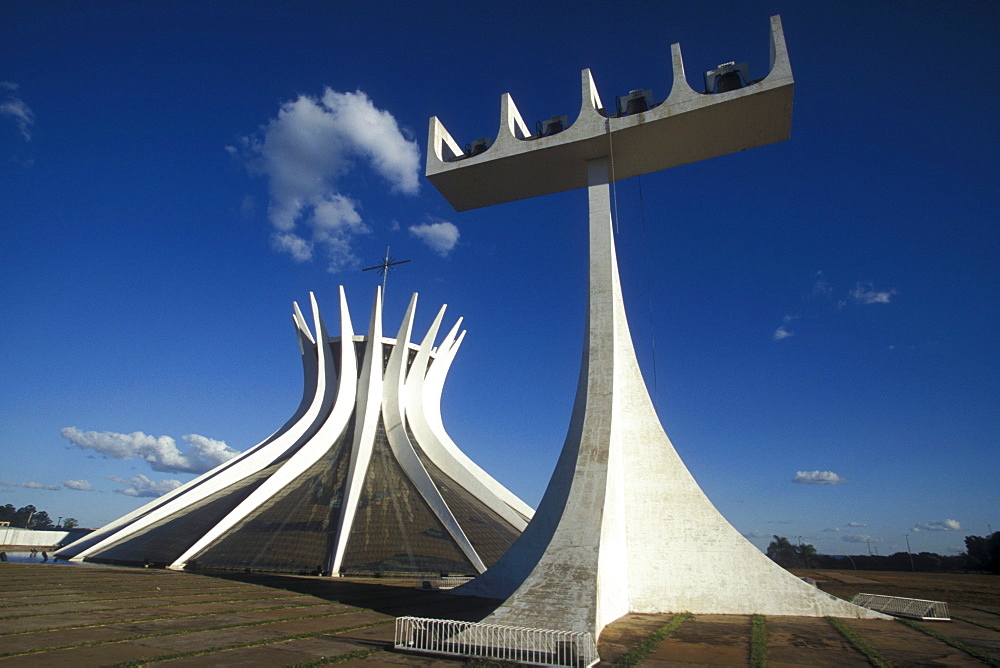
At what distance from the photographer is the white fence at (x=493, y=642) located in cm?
648

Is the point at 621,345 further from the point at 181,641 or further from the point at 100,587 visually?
the point at 100,587

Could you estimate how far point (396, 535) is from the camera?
1800 centimetres

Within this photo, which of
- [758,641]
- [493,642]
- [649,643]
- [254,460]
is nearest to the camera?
[493,642]

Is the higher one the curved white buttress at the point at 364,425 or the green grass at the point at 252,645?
the curved white buttress at the point at 364,425

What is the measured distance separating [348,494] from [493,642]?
13428mm

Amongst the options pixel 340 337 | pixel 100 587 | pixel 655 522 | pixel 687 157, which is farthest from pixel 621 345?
pixel 340 337

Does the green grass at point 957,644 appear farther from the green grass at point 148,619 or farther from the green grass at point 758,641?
the green grass at point 148,619

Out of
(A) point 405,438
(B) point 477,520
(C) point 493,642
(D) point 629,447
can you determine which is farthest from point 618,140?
(A) point 405,438

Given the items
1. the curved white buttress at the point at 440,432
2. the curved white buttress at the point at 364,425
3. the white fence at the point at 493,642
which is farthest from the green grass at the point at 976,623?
the curved white buttress at the point at 364,425

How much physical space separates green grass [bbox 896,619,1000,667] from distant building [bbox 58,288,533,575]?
1074cm

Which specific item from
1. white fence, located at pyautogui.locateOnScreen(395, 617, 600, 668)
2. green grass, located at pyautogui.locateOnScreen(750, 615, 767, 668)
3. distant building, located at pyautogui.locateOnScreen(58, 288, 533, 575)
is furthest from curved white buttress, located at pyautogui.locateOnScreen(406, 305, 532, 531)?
white fence, located at pyautogui.locateOnScreen(395, 617, 600, 668)

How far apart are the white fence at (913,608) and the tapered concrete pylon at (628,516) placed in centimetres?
213

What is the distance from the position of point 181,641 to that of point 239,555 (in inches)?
419

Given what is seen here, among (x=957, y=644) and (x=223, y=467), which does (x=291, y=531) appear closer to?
(x=223, y=467)
